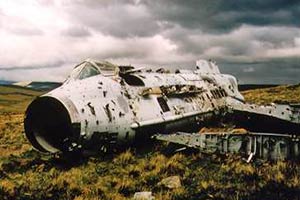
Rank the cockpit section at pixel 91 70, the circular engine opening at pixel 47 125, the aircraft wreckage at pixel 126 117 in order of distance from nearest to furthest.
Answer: the aircraft wreckage at pixel 126 117 < the circular engine opening at pixel 47 125 < the cockpit section at pixel 91 70

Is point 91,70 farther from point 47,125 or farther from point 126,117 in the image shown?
point 47,125

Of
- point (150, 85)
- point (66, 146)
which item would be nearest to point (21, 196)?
point (66, 146)

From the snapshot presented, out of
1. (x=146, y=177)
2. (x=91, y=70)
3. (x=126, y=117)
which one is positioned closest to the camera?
(x=146, y=177)

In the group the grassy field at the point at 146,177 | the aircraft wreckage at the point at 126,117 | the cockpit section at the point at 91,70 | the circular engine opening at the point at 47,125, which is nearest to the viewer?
the grassy field at the point at 146,177

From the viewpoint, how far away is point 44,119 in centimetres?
1352

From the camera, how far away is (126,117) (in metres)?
13.5

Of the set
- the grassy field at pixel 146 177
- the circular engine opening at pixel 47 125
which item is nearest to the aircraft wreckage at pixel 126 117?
the circular engine opening at pixel 47 125

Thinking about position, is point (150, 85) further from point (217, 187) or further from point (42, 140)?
point (217, 187)

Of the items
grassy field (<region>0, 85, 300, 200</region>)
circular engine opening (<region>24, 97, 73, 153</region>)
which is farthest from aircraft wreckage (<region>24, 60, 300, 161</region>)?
grassy field (<region>0, 85, 300, 200</region>)

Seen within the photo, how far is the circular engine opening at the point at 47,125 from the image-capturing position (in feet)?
42.5

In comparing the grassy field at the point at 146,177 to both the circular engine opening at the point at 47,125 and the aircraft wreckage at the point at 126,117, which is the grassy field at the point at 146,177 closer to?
the aircraft wreckage at the point at 126,117

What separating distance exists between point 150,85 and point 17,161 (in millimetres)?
5221

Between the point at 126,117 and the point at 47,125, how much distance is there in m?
2.43

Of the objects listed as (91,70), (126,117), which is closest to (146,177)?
(126,117)
